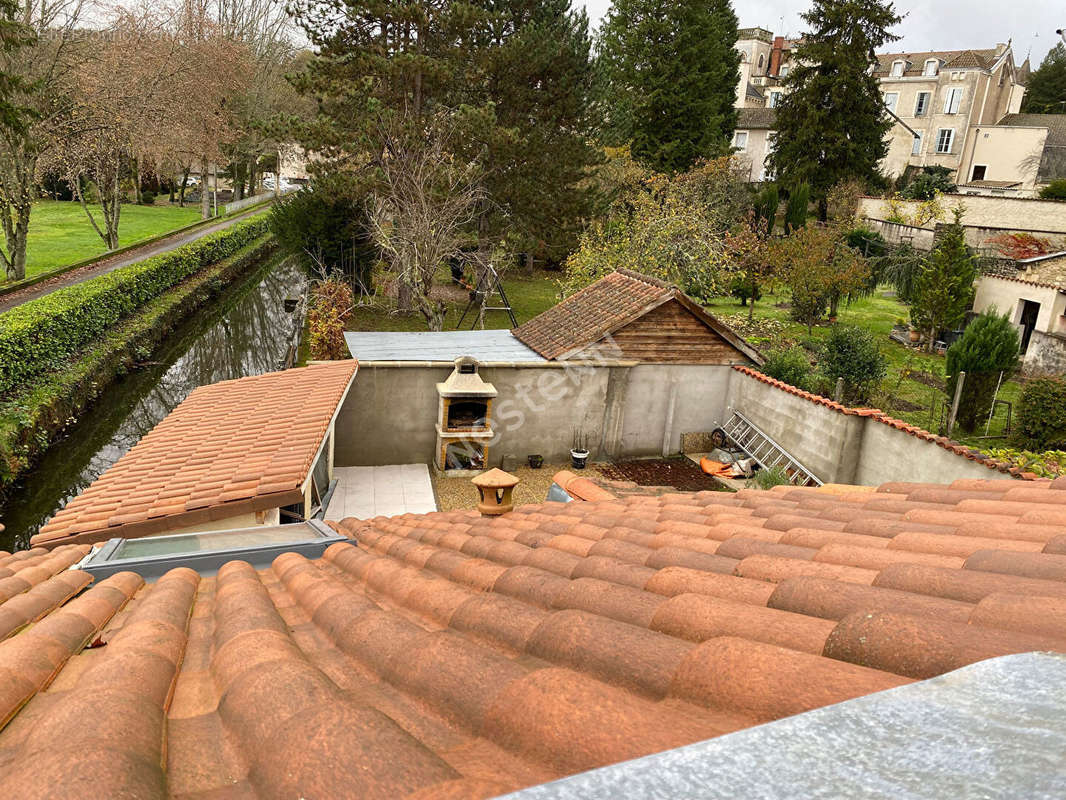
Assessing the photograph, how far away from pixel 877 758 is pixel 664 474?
1379 cm

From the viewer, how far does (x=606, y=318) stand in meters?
14.5

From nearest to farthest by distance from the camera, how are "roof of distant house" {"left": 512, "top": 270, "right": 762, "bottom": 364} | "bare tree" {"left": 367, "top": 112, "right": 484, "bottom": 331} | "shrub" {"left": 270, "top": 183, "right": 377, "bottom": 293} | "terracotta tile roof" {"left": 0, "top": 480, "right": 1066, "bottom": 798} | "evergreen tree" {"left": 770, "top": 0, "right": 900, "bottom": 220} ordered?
"terracotta tile roof" {"left": 0, "top": 480, "right": 1066, "bottom": 798} → "roof of distant house" {"left": 512, "top": 270, "right": 762, "bottom": 364} → "bare tree" {"left": 367, "top": 112, "right": 484, "bottom": 331} → "shrub" {"left": 270, "top": 183, "right": 377, "bottom": 293} → "evergreen tree" {"left": 770, "top": 0, "right": 900, "bottom": 220}

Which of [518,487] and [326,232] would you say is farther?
[326,232]

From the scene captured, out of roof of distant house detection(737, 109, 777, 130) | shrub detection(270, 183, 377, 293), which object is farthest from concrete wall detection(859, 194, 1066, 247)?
shrub detection(270, 183, 377, 293)

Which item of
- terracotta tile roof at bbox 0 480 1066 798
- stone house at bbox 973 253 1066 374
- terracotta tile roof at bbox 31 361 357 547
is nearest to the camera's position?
terracotta tile roof at bbox 0 480 1066 798

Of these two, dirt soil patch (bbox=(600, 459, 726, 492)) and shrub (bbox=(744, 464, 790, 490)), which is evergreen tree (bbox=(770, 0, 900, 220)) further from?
shrub (bbox=(744, 464, 790, 490))

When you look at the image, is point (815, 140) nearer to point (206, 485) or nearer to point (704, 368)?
point (704, 368)

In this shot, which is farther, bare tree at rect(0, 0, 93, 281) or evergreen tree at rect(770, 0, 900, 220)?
evergreen tree at rect(770, 0, 900, 220)

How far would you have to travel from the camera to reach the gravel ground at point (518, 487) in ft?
41.2

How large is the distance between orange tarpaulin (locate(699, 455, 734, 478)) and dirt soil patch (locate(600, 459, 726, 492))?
143 millimetres

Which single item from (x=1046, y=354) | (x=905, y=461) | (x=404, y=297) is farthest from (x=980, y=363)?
(x=404, y=297)

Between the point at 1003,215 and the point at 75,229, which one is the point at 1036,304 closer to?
the point at 1003,215

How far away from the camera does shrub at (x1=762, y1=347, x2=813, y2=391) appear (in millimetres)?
14453

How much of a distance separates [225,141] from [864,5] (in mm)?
→ 39144
